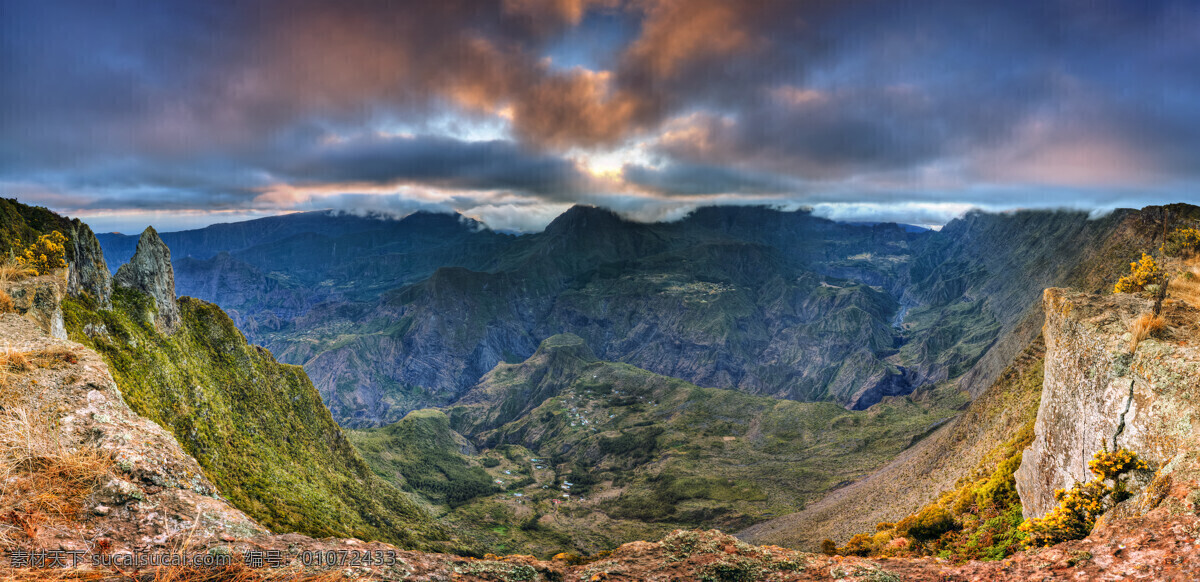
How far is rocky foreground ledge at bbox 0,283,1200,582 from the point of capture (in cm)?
684

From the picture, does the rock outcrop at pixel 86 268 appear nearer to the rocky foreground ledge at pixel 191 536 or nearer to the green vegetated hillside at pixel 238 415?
the green vegetated hillside at pixel 238 415

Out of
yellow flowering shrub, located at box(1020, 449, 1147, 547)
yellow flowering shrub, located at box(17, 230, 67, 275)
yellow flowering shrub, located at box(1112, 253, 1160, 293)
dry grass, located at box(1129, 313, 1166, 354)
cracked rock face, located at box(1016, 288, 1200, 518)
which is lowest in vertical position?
yellow flowering shrub, located at box(1020, 449, 1147, 547)

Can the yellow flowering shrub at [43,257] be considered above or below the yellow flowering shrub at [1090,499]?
above

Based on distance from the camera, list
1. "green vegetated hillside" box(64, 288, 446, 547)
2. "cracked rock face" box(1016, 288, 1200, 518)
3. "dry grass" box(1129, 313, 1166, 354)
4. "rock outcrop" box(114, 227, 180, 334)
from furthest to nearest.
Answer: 1. "rock outcrop" box(114, 227, 180, 334)
2. "green vegetated hillside" box(64, 288, 446, 547)
3. "dry grass" box(1129, 313, 1166, 354)
4. "cracked rock face" box(1016, 288, 1200, 518)

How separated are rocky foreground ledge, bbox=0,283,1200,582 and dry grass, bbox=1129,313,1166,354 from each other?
665 cm

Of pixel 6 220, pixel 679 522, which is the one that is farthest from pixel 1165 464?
pixel 679 522

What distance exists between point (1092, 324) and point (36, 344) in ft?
133

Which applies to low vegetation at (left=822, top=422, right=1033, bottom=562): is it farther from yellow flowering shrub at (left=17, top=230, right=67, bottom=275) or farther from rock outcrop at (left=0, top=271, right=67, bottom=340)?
yellow flowering shrub at (left=17, top=230, right=67, bottom=275)

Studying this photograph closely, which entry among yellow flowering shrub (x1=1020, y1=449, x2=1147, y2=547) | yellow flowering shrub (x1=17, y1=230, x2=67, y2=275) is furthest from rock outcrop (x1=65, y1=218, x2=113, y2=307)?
yellow flowering shrub (x1=1020, y1=449, x2=1147, y2=547)

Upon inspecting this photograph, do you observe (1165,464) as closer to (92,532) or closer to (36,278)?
(92,532)

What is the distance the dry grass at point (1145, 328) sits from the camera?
17672mm

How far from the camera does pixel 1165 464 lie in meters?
14.1

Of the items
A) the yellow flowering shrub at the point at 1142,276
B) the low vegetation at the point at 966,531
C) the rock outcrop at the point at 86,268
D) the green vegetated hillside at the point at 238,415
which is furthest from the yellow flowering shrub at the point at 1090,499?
the rock outcrop at the point at 86,268

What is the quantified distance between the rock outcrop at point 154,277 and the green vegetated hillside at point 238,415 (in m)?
1.85
